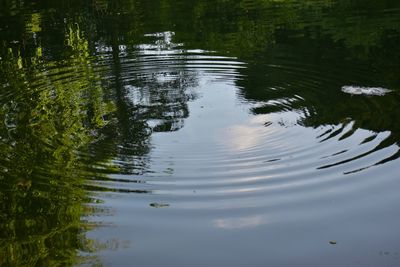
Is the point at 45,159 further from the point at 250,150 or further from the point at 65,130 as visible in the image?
the point at 250,150

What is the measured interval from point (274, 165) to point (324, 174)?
22.3 inches

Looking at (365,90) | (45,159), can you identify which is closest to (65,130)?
(45,159)

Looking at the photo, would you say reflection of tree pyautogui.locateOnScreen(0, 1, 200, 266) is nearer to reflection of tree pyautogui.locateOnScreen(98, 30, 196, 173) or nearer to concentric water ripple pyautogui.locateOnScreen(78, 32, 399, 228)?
reflection of tree pyautogui.locateOnScreen(98, 30, 196, 173)

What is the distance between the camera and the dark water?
15.0 ft

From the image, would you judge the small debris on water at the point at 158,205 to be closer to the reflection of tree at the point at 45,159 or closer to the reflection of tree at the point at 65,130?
the reflection of tree at the point at 65,130

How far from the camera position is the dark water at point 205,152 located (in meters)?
4.58

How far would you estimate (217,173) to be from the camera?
577cm

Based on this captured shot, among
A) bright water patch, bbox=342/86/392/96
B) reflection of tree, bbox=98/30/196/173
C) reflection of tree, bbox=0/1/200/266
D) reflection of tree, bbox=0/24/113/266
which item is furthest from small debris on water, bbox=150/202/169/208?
bright water patch, bbox=342/86/392/96

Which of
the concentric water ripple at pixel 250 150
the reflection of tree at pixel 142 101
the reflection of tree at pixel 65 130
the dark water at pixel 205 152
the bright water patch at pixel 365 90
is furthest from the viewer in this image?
→ the bright water patch at pixel 365 90

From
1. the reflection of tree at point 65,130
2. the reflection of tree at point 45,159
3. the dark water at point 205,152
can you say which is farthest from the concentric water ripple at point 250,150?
the reflection of tree at point 45,159

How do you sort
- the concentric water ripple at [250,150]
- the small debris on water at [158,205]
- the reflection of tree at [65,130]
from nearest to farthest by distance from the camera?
the reflection of tree at [65,130], the small debris on water at [158,205], the concentric water ripple at [250,150]

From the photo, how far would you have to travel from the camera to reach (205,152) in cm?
635

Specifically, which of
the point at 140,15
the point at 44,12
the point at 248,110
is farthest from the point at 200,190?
the point at 44,12

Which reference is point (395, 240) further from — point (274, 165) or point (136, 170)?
point (136, 170)
